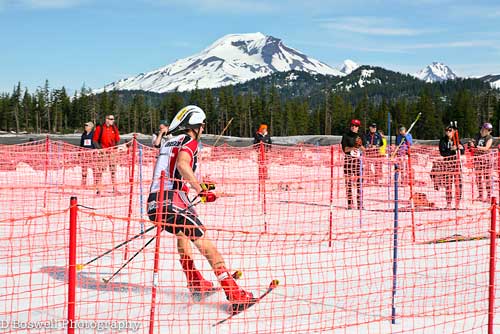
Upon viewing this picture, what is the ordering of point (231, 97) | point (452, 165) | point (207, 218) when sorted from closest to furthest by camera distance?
point (207, 218), point (452, 165), point (231, 97)

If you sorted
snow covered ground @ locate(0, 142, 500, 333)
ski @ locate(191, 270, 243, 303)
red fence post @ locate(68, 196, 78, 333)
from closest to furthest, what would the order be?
red fence post @ locate(68, 196, 78, 333) → snow covered ground @ locate(0, 142, 500, 333) → ski @ locate(191, 270, 243, 303)

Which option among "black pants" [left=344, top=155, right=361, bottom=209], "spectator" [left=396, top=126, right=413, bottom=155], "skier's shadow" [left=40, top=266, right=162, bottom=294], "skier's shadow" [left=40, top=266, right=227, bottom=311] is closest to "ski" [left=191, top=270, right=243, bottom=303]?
"skier's shadow" [left=40, top=266, right=227, bottom=311]

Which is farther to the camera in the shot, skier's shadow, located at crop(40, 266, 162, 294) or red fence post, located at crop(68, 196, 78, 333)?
skier's shadow, located at crop(40, 266, 162, 294)

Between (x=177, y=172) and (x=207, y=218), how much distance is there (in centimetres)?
588

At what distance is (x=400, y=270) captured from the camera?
7.04m

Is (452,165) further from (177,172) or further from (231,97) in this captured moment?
(231,97)

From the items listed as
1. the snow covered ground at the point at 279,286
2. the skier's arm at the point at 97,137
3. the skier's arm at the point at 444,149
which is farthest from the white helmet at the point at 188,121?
the skier's arm at the point at 97,137

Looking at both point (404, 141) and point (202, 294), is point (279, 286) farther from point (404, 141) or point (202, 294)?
point (404, 141)

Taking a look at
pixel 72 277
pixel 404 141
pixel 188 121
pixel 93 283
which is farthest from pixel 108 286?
pixel 404 141

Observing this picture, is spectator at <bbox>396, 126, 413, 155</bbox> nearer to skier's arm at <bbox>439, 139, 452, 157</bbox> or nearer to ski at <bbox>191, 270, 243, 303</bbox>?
skier's arm at <bbox>439, 139, 452, 157</bbox>

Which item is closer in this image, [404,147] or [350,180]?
[350,180]

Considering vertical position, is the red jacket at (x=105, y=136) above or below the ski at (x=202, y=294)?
above

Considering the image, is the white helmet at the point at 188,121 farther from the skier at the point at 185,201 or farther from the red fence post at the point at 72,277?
the red fence post at the point at 72,277

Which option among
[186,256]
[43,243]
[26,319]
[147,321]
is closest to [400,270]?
[186,256]
